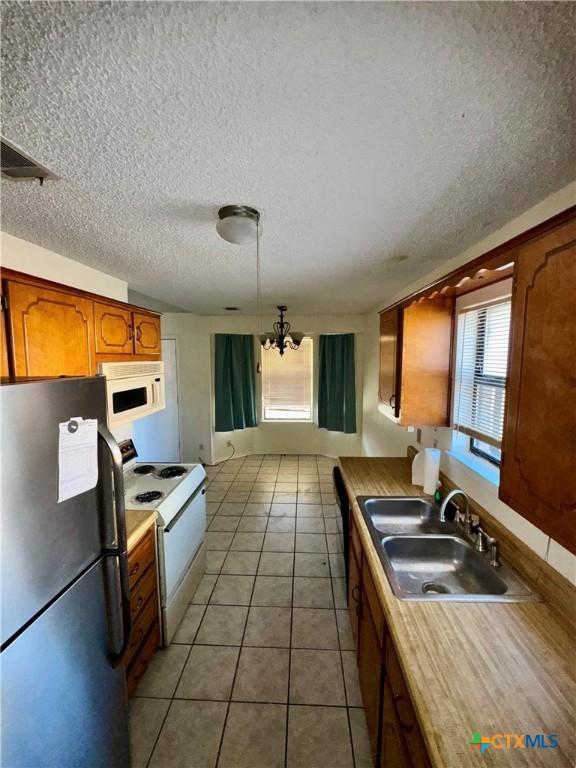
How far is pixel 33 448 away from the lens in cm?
80

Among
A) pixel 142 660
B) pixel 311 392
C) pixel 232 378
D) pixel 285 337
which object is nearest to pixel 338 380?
pixel 311 392

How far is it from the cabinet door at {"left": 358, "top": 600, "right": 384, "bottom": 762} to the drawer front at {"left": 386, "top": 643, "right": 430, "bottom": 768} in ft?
0.46

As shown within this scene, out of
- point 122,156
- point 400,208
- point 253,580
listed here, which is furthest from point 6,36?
point 253,580

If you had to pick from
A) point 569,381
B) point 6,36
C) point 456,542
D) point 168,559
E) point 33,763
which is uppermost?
point 6,36

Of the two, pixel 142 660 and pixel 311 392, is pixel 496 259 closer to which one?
pixel 142 660

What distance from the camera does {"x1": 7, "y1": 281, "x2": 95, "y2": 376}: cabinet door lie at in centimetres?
123

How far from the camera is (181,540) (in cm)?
197

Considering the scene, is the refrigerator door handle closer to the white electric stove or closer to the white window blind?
the white electric stove

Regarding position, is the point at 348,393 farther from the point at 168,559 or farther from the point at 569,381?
the point at 569,381

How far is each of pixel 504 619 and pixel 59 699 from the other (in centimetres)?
145

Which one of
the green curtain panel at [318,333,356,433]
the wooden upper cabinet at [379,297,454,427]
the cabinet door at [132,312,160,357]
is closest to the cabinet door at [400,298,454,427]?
the wooden upper cabinet at [379,297,454,427]

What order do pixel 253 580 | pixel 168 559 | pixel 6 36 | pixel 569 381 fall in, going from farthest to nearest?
1. pixel 253 580
2. pixel 168 559
3. pixel 569 381
4. pixel 6 36

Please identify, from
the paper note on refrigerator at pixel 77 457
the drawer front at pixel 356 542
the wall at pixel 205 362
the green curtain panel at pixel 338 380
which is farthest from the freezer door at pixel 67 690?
the green curtain panel at pixel 338 380

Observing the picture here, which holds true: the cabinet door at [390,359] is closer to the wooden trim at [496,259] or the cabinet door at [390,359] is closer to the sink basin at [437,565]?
the wooden trim at [496,259]
